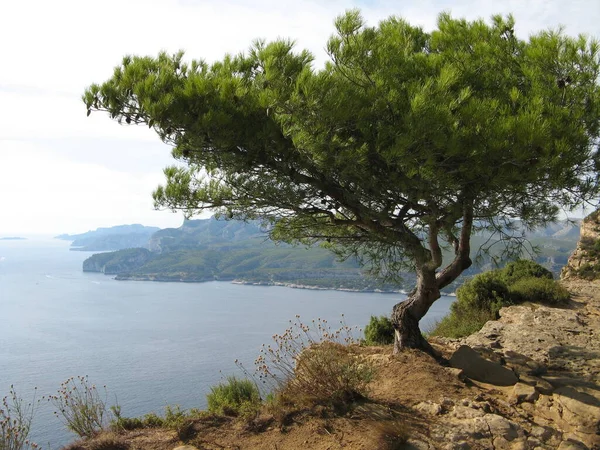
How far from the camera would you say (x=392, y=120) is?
14.6 ft

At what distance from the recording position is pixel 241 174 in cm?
561

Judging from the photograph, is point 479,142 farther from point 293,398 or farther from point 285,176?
point 293,398

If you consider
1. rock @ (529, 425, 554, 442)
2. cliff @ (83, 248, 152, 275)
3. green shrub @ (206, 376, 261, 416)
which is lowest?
cliff @ (83, 248, 152, 275)

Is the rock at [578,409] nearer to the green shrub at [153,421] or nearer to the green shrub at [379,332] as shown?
the green shrub at [379,332]

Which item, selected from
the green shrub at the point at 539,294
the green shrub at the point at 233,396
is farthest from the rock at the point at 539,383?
the green shrub at the point at 539,294

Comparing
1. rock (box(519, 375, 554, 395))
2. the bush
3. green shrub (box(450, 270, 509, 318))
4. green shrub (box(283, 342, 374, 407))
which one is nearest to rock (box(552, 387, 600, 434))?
rock (box(519, 375, 554, 395))

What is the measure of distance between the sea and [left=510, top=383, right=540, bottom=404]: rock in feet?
16.0

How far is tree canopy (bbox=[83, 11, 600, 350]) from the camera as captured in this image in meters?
4.13

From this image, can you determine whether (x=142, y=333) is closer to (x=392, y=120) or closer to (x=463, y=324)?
(x=463, y=324)

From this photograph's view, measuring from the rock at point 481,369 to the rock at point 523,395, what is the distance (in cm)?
38

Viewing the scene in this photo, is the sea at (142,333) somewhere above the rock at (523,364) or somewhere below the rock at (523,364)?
below

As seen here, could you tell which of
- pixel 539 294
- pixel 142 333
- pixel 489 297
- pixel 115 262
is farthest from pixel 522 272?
pixel 115 262

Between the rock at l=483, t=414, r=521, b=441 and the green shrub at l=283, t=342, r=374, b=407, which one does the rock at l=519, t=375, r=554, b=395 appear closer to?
the rock at l=483, t=414, r=521, b=441

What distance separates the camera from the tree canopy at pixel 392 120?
4129mm
